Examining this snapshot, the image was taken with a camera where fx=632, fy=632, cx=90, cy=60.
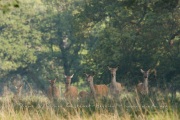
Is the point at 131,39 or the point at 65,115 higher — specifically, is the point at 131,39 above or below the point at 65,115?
above

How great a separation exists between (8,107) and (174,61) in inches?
669

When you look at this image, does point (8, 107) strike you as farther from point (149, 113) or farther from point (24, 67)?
point (24, 67)

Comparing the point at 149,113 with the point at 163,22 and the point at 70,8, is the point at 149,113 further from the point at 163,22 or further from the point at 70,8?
the point at 70,8

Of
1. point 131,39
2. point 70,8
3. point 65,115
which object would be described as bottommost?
point 65,115

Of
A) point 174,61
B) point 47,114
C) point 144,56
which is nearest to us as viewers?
point 47,114

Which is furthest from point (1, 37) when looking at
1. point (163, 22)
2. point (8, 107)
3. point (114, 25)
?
point (8, 107)

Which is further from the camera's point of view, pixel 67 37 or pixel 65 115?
pixel 67 37

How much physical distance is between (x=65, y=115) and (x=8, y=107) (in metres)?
1.39

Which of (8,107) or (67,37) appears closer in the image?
(8,107)

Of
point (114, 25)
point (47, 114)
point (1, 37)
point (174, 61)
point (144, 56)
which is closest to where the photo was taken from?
point (47, 114)

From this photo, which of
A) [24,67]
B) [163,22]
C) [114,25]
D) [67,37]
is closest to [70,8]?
[67,37]

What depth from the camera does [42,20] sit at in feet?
200

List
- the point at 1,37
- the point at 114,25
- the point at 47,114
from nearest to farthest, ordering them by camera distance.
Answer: the point at 47,114 < the point at 114,25 < the point at 1,37

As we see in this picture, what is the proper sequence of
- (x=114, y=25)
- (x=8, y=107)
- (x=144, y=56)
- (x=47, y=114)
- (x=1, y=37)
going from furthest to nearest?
1. (x=1, y=37)
2. (x=114, y=25)
3. (x=144, y=56)
4. (x=8, y=107)
5. (x=47, y=114)
